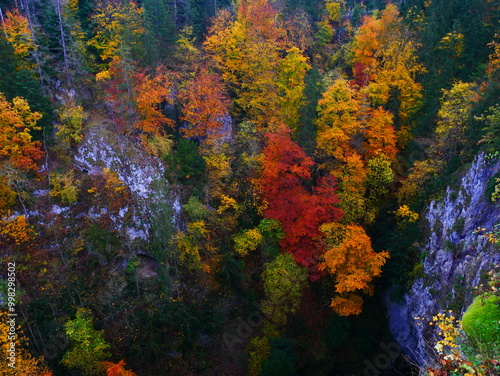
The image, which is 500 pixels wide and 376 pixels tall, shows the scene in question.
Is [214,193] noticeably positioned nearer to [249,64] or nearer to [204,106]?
[204,106]

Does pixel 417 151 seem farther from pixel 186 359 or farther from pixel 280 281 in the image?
pixel 186 359

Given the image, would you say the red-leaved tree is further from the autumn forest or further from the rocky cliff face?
the rocky cliff face

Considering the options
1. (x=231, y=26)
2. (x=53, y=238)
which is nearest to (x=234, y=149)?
(x=231, y=26)

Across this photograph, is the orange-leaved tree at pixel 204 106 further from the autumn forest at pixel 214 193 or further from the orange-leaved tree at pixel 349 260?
the orange-leaved tree at pixel 349 260

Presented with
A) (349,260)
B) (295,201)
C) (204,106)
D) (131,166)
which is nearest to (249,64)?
(204,106)

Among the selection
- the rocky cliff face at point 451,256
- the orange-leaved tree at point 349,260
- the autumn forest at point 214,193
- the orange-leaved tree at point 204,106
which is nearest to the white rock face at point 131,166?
the autumn forest at point 214,193

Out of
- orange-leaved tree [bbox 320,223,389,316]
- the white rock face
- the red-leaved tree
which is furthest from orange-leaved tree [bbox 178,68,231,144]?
orange-leaved tree [bbox 320,223,389,316]
